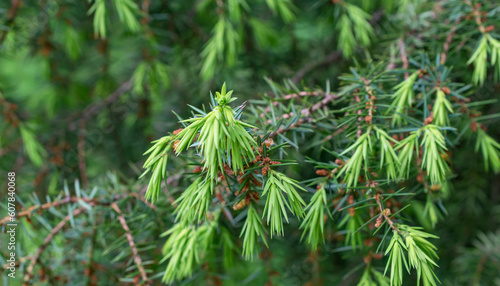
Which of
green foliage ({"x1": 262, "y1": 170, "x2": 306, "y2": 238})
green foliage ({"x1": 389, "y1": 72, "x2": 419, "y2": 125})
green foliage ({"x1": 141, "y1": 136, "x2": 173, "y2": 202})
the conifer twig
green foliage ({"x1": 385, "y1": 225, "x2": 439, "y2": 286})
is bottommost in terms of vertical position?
green foliage ({"x1": 385, "y1": 225, "x2": 439, "y2": 286})

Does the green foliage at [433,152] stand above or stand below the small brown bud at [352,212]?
above

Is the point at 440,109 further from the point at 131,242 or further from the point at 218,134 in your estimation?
the point at 131,242

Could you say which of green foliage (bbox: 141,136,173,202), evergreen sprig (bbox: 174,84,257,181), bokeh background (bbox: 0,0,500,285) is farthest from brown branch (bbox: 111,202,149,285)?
evergreen sprig (bbox: 174,84,257,181)

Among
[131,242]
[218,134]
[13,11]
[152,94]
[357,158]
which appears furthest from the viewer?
[152,94]

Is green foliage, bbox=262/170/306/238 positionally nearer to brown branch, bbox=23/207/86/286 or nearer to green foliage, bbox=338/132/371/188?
green foliage, bbox=338/132/371/188

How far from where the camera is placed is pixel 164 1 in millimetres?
1083

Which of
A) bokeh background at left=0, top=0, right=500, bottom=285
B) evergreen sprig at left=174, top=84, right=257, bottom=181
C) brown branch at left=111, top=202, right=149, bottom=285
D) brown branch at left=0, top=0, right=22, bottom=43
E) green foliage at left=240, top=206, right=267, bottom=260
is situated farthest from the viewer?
brown branch at left=0, top=0, right=22, bottom=43

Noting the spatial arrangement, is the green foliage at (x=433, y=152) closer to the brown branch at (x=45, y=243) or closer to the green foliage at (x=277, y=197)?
the green foliage at (x=277, y=197)

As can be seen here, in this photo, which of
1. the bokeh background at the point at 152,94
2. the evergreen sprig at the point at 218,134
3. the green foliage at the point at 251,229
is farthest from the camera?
the bokeh background at the point at 152,94

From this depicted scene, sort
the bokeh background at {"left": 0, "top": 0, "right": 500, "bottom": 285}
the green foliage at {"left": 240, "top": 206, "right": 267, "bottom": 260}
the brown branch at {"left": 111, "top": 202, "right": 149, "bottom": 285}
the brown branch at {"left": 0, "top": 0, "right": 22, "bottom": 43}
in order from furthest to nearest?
1. the brown branch at {"left": 0, "top": 0, "right": 22, "bottom": 43}
2. the bokeh background at {"left": 0, "top": 0, "right": 500, "bottom": 285}
3. the brown branch at {"left": 111, "top": 202, "right": 149, "bottom": 285}
4. the green foliage at {"left": 240, "top": 206, "right": 267, "bottom": 260}

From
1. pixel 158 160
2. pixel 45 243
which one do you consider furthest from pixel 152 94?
pixel 158 160

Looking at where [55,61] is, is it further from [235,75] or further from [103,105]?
[235,75]

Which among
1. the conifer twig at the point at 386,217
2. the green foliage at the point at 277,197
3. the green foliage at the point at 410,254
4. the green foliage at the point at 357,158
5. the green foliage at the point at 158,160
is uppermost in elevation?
the green foliage at the point at 158,160

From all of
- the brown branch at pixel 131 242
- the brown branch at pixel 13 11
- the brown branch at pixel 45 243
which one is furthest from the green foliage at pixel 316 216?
the brown branch at pixel 13 11
